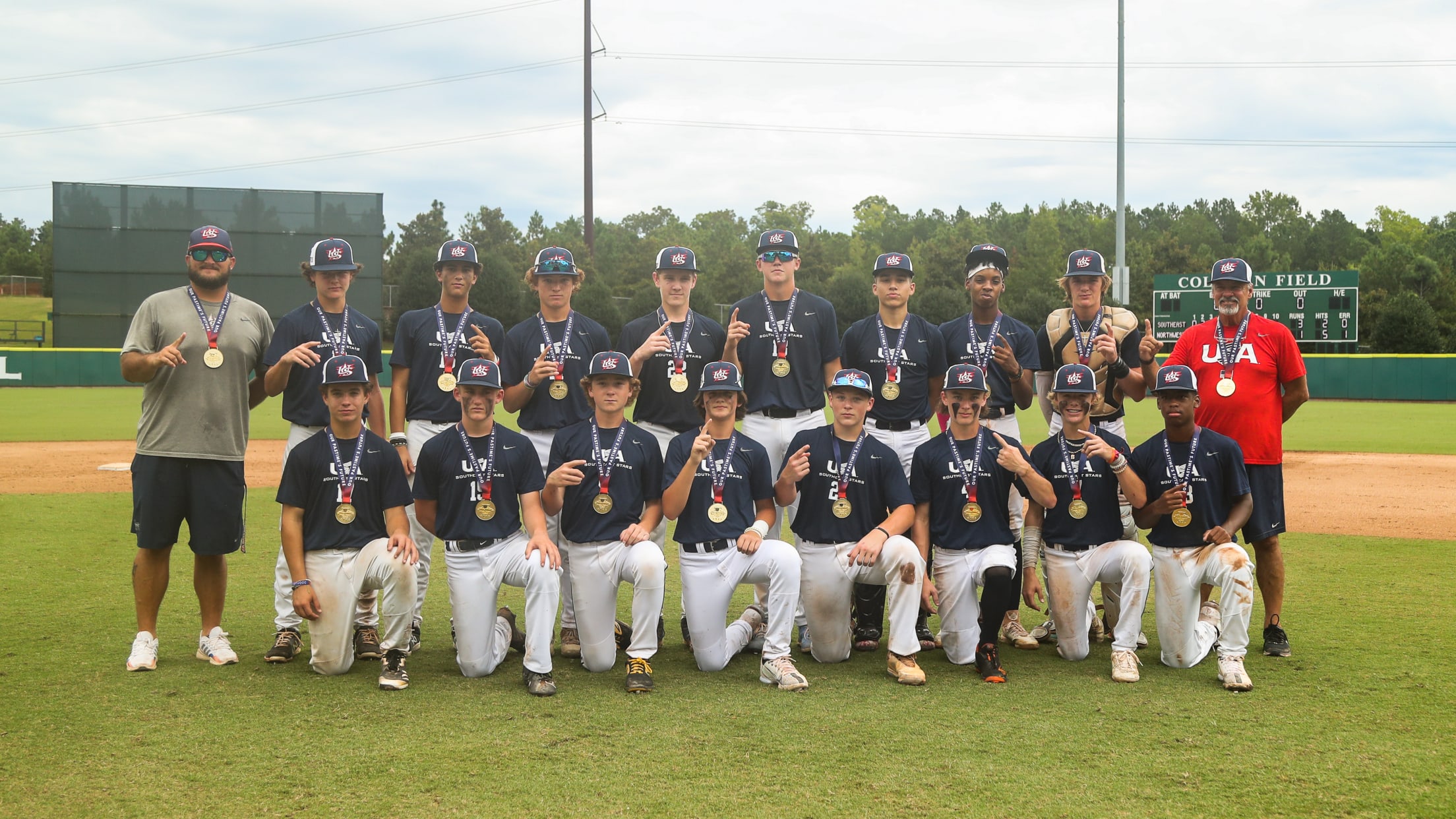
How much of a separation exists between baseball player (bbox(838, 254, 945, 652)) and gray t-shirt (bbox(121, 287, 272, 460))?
365 centimetres

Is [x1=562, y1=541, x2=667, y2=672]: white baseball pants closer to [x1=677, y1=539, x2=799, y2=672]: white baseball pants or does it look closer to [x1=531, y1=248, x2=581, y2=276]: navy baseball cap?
[x1=677, y1=539, x2=799, y2=672]: white baseball pants

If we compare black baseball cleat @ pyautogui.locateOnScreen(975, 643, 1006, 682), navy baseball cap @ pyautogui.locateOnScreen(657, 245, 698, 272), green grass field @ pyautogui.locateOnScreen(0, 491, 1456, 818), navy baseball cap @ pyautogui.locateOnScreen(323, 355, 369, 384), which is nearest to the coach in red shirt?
green grass field @ pyautogui.locateOnScreen(0, 491, 1456, 818)

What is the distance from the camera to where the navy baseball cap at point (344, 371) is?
6047 mm

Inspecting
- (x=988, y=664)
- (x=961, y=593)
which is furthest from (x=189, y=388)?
(x=988, y=664)

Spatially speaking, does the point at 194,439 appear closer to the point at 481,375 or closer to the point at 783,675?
the point at 481,375

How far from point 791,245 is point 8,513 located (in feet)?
31.3

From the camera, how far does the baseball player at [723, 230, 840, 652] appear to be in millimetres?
6980

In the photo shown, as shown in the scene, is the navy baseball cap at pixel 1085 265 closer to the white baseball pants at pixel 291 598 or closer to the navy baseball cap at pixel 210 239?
the white baseball pants at pixel 291 598

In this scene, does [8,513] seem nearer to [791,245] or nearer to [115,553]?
[115,553]

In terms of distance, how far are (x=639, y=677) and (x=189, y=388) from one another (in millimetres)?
3015

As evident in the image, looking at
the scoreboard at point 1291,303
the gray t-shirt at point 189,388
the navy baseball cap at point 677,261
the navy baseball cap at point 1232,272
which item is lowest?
the gray t-shirt at point 189,388

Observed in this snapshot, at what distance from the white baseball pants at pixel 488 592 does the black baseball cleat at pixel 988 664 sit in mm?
2340

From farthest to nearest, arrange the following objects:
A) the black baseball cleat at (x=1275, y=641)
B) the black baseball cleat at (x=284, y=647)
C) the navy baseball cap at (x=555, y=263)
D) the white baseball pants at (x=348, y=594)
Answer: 1. the navy baseball cap at (x=555, y=263)
2. the black baseball cleat at (x=1275, y=641)
3. the black baseball cleat at (x=284, y=647)
4. the white baseball pants at (x=348, y=594)

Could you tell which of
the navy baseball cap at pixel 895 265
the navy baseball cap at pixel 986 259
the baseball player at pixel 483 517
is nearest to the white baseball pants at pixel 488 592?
the baseball player at pixel 483 517
